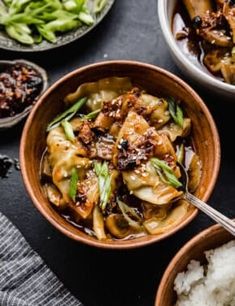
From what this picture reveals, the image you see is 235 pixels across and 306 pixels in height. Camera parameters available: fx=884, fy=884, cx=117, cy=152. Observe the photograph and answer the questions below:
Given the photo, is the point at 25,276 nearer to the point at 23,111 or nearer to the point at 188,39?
the point at 23,111

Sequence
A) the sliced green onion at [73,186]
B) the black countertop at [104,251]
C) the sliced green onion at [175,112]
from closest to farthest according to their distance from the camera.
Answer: the sliced green onion at [73,186]
the sliced green onion at [175,112]
the black countertop at [104,251]

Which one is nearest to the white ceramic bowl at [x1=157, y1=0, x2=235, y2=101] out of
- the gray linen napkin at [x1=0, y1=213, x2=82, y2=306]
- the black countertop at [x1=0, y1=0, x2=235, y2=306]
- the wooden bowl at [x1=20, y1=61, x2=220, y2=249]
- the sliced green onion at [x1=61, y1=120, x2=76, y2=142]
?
the wooden bowl at [x1=20, y1=61, x2=220, y2=249]

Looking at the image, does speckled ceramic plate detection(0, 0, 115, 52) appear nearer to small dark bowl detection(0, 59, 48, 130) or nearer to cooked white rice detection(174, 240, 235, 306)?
small dark bowl detection(0, 59, 48, 130)

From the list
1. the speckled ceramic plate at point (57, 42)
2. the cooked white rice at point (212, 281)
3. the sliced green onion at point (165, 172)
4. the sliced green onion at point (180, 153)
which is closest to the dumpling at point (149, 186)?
the sliced green onion at point (165, 172)

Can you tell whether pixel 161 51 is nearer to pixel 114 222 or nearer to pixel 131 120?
pixel 131 120

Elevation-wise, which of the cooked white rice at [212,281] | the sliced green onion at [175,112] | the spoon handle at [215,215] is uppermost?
the sliced green onion at [175,112]

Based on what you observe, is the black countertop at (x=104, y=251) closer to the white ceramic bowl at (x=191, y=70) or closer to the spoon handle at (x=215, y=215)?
the white ceramic bowl at (x=191, y=70)

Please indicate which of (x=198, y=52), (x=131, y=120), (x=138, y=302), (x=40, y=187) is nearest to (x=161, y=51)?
(x=198, y=52)
